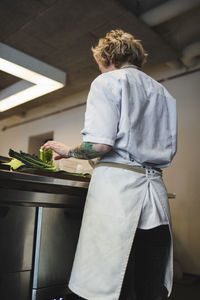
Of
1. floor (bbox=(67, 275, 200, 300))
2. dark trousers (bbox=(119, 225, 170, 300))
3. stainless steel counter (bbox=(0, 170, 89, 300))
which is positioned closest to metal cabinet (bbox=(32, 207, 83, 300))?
stainless steel counter (bbox=(0, 170, 89, 300))

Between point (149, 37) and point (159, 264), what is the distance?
267 cm

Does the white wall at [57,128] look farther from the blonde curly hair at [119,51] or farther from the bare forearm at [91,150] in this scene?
the bare forearm at [91,150]

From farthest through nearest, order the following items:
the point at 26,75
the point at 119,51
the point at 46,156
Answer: the point at 26,75, the point at 46,156, the point at 119,51

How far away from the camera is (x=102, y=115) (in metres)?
1.05

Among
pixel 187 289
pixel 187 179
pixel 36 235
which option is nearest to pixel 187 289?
pixel 187 289

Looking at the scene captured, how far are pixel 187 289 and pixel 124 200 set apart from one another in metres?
2.17

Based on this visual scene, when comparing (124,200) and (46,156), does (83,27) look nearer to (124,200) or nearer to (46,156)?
(46,156)

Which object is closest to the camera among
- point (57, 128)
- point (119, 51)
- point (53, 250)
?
point (119, 51)

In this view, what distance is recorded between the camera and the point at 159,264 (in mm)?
1099

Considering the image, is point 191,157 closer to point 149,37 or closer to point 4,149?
point 149,37

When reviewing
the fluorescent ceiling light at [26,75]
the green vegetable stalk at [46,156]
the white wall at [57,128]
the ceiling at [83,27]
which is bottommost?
the green vegetable stalk at [46,156]

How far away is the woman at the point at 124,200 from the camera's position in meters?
1.01

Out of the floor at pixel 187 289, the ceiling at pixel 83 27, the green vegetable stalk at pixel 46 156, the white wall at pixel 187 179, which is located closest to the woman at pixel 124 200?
the green vegetable stalk at pixel 46 156

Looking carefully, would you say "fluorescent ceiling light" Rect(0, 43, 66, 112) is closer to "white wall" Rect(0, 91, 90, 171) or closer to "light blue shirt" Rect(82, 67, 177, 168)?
"light blue shirt" Rect(82, 67, 177, 168)
